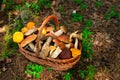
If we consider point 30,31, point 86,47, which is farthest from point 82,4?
point 30,31

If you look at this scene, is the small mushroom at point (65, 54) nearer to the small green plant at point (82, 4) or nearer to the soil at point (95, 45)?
the soil at point (95, 45)

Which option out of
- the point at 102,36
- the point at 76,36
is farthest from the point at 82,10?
the point at 76,36

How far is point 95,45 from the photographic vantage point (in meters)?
3.96

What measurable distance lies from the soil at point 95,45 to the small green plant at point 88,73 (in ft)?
0.19

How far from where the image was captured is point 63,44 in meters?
3.50

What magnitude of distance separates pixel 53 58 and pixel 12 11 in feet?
4.80

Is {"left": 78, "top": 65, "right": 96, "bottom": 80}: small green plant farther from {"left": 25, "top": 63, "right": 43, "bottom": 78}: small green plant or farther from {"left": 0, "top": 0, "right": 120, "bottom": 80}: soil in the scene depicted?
{"left": 25, "top": 63, "right": 43, "bottom": 78}: small green plant

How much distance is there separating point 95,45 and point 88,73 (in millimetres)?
536

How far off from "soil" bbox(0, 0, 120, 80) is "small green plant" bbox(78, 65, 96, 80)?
0.19 feet

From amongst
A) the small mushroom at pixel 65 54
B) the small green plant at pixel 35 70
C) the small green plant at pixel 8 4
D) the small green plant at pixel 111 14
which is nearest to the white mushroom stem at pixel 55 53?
the small mushroom at pixel 65 54

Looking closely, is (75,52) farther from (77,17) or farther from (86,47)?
(77,17)

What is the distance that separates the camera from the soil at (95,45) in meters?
3.61

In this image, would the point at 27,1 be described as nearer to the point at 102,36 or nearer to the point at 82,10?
the point at 82,10

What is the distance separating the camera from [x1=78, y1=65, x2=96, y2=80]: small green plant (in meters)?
3.54
